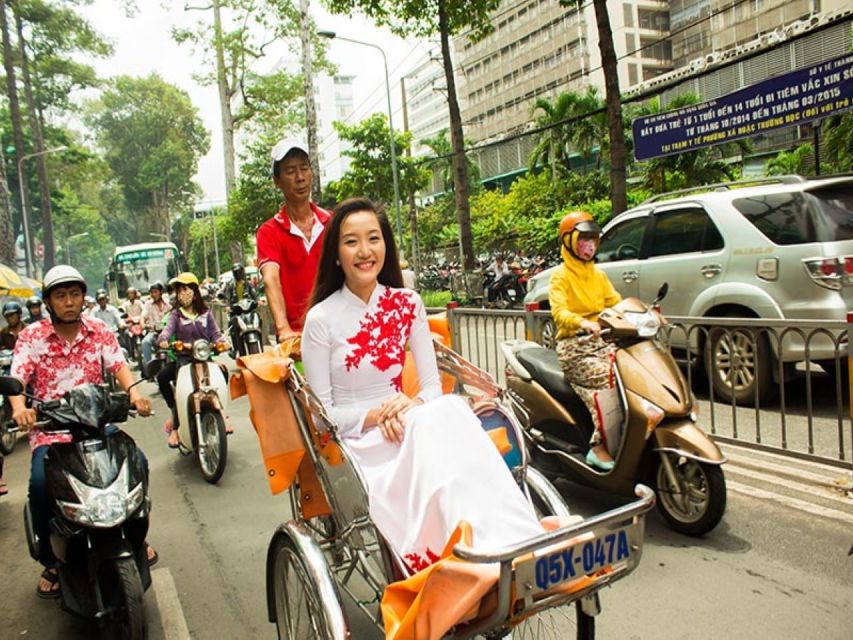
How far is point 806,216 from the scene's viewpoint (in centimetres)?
591

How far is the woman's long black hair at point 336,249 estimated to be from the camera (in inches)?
103

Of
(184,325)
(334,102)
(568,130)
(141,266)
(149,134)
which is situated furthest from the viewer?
(334,102)

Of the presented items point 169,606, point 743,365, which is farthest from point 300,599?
point 743,365

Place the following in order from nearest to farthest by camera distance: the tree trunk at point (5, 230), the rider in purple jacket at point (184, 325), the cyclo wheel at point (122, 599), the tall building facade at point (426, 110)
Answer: the cyclo wheel at point (122, 599) → the rider in purple jacket at point (184, 325) → the tree trunk at point (5, 230) → the tall building facade at point (426, 110)

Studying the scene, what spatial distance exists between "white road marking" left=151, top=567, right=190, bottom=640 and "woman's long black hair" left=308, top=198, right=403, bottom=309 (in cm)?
175

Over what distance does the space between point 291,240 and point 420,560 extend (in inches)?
85.9

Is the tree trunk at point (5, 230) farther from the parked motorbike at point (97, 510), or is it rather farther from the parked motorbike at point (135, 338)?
the parked motorbike at point (97, 510)

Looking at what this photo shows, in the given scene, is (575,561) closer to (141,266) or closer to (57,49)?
Answer: (141,266)

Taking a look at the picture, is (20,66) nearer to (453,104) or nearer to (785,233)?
(453,104)

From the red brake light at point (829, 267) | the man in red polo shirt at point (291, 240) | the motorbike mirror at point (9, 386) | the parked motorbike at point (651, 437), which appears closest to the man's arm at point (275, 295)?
the man in red polo shirt at point (291, 240)

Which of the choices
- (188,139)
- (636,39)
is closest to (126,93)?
(188,139)

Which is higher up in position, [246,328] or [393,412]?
[393,412]

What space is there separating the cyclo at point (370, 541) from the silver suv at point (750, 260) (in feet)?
10.2

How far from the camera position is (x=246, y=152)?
2867 centimetres
